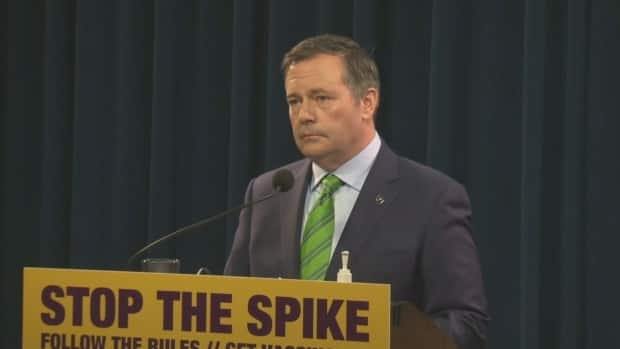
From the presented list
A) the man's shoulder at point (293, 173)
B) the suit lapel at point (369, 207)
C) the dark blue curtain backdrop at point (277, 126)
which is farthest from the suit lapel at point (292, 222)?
the dark blue curtain backdrop at point (277, 126)

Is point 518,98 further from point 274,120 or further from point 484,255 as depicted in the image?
point 274,120

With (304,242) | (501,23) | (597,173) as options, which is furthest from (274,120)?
(304,242)

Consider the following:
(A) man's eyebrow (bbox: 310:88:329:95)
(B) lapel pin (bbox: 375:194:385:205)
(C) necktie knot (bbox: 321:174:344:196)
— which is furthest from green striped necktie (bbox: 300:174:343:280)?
(A) man's eyebrow (bbox: 310:88:329:95)

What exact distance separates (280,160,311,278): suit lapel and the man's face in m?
0.09

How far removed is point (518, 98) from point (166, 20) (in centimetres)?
141

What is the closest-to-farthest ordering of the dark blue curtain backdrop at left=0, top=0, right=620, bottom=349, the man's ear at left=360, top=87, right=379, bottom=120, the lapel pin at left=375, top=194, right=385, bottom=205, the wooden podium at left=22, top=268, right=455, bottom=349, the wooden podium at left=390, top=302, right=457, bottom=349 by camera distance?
the wooden podium at left=22, top=268, right=455, bottom=349, the wooden podium at left=390, top=302, right=457, bottom=349, the lapel pin at left=375, top=194, right=385, bottom=205, the man's ear at left=360, top=87, right=379, bottom=120, the dark blue curtain backdrop at left=0, top=0, right=620, bottom=349

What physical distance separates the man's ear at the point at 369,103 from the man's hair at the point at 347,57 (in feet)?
0.04

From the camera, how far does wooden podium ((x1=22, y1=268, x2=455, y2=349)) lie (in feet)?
4.42

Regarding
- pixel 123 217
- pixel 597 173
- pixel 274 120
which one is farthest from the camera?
pixel 123 217

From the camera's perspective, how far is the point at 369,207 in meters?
2.04

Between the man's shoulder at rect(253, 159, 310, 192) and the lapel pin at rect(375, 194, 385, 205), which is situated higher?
the man's shoulder at rect(253, 159, 310, 192)

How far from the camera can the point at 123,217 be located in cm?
371

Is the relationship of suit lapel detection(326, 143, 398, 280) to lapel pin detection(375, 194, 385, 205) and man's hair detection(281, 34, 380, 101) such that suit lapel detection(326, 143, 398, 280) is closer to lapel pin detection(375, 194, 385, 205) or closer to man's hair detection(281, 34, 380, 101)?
→ lapel pin detection(375, 194, 385, 205)

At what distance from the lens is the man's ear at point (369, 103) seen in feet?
7.10
